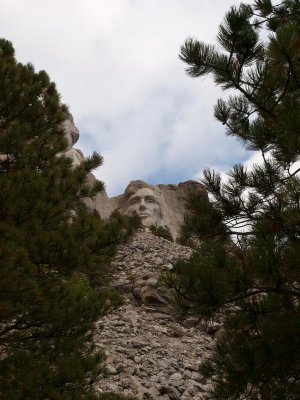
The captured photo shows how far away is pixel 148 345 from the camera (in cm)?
1294

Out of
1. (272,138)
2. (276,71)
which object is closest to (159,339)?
(272,138)

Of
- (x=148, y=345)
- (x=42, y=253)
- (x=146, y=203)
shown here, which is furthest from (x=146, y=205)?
(x=42, y=253)

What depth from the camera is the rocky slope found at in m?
9.72

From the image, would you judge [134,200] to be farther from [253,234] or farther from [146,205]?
[253,234]

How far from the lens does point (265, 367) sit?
4.61 m

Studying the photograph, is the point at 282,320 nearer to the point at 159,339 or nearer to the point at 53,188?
the point at 53,188

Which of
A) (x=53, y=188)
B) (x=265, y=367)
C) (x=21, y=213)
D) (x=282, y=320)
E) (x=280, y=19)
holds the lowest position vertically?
(x=265, y=367)

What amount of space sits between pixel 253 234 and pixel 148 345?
9020 millimetres

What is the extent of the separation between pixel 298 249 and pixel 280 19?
190 inches

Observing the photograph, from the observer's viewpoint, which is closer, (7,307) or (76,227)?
(7,307)

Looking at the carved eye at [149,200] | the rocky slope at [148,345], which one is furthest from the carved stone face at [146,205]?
the rocky slope at [148,345]

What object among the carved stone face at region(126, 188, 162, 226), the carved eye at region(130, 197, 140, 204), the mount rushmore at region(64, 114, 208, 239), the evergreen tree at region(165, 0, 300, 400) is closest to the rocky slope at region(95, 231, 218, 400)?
the evergreen tree at region(165, 0, 300, 400)

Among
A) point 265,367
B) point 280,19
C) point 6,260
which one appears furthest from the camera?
point 280,19

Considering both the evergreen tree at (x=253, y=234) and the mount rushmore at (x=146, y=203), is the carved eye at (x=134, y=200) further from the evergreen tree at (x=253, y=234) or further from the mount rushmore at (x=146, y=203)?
the evergreen tree at (x=253, y=234)
